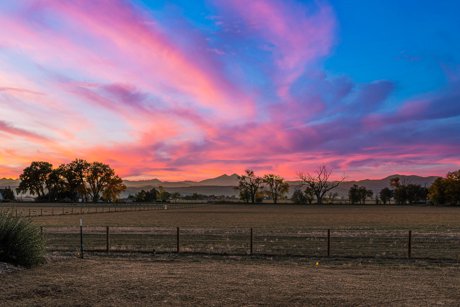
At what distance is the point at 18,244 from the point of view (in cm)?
1301

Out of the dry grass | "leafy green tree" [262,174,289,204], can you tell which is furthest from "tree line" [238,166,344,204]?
the dry grass

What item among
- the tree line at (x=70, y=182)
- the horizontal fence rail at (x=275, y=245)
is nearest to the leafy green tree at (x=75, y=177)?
the tree line at (x=70, y=182)

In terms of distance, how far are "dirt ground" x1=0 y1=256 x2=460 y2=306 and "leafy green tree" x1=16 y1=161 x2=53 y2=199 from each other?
167m

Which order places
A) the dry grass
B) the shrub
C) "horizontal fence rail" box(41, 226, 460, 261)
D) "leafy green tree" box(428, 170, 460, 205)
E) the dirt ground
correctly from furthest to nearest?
"leafy green tree" box(428, 170, 460, 205) < the dry grass < "horizontal fence rail" box(41, 226, 460, 261) < the shrub < the dirt ground

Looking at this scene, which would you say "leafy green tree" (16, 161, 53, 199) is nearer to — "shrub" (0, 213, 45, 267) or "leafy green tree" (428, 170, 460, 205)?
"leafy green tree" (428, 170, 460, 205)

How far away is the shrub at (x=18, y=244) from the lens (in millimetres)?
12922

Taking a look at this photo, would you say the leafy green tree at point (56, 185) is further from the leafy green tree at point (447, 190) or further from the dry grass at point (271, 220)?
the leafy green tree at point (447, 190)

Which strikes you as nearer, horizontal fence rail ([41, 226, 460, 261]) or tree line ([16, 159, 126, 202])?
horizontal fence rail ([41, 226, 460, 261])

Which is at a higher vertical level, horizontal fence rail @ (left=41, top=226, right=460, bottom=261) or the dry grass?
horizontal fence rail @ (left=41, top=226, right=460, bottom=261)

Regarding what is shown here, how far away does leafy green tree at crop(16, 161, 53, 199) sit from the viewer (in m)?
169

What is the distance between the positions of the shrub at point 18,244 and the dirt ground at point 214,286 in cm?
45

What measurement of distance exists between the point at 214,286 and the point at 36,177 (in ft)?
569

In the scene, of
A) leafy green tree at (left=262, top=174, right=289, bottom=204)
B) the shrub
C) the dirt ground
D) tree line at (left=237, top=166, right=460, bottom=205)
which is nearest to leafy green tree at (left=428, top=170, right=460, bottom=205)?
tree line at (left=237, top=166, right=460, bottom=205)

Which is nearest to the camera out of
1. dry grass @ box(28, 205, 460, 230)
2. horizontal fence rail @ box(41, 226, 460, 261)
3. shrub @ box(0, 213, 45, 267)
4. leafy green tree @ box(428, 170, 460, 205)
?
shrub @ box(0, 213, 45, 267)
